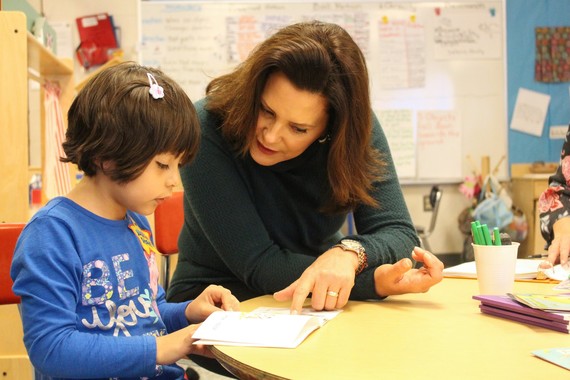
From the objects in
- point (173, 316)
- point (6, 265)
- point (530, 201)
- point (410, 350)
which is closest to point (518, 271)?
point (410, 350)

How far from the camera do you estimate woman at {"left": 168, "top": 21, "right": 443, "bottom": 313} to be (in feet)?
4.31

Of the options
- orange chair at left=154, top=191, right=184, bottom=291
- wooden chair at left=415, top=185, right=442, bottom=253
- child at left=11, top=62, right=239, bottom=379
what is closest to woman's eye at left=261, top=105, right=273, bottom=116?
child at left=11, top=62, right=239, bottom=379

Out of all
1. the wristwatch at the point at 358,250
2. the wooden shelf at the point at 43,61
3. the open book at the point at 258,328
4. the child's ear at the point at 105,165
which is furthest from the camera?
the wooden shelf at the point at 43,61

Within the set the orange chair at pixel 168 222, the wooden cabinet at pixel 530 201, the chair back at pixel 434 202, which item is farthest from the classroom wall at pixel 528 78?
the orange chair at pixel 168 222

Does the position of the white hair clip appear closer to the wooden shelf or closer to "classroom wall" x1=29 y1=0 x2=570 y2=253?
the wooden shelf

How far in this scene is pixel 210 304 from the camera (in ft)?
3.91

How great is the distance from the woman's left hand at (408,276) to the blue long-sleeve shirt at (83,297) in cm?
41

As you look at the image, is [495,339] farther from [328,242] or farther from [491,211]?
[491,211]

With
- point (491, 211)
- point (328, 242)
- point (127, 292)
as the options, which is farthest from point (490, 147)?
point (127, 292)

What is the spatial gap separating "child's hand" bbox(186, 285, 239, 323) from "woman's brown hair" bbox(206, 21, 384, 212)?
1.17 feet

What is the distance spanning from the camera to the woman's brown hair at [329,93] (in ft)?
4.40

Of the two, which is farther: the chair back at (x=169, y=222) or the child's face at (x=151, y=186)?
the chair back at (x=169, y=222)

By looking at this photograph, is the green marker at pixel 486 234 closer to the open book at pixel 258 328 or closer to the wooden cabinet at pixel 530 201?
the open book at pixel 258 328

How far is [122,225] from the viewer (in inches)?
44.2
